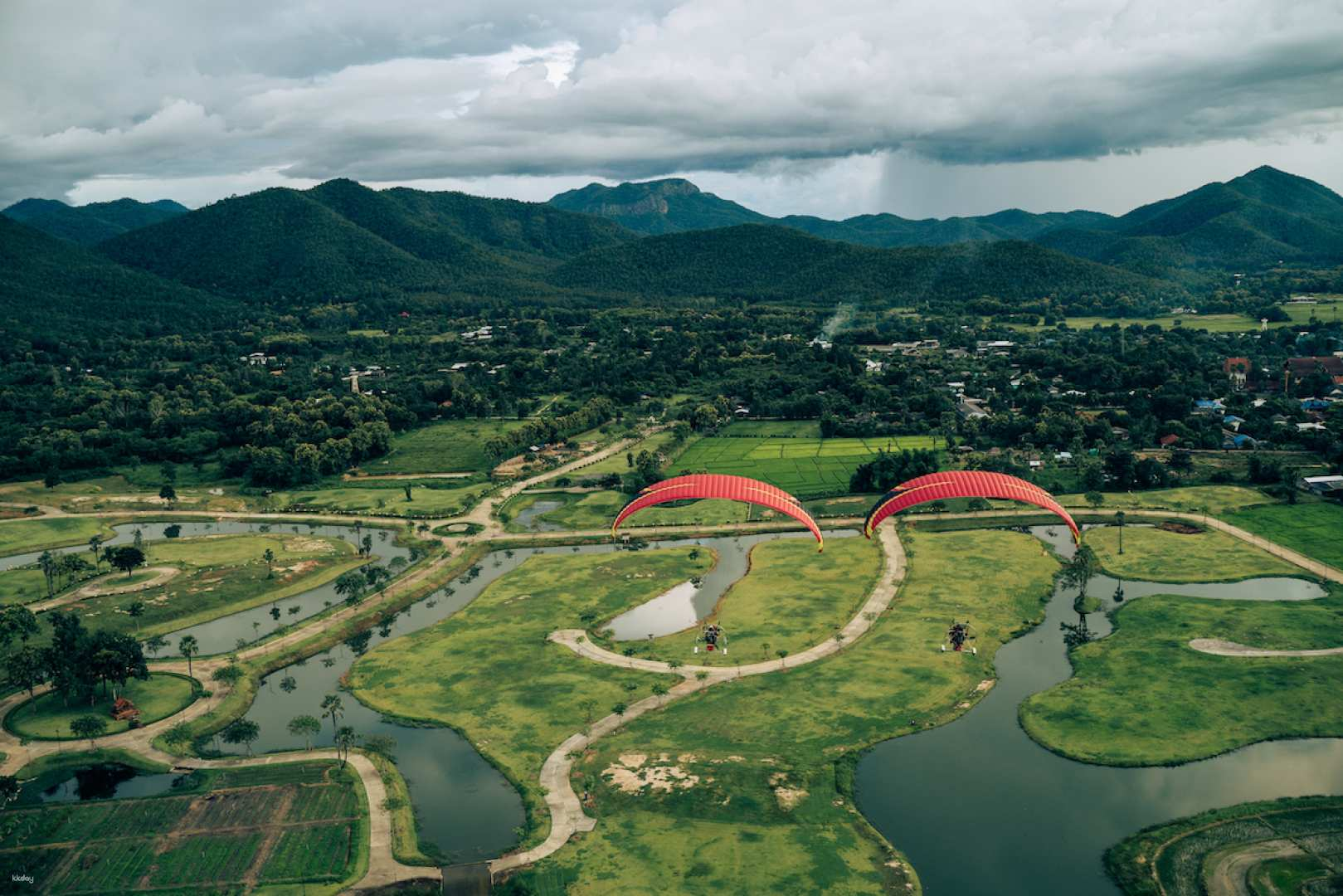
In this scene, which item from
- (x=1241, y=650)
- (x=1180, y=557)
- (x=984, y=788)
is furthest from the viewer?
(x=1180, y=557)

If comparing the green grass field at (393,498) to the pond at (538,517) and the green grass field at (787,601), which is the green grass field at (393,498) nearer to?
the pond at (538,517)

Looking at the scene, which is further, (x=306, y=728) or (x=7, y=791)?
(x=306, y=728)

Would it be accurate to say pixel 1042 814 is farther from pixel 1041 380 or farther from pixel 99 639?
pixel 1041 380

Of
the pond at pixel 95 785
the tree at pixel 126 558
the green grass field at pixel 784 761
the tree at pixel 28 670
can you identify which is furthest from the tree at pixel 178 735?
the tree at pixel 126 558

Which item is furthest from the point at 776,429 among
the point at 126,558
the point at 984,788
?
the point at 984,788

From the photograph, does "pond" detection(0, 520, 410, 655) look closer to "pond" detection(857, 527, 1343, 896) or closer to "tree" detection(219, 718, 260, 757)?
"tree" detection(219, 718, 260, 757)

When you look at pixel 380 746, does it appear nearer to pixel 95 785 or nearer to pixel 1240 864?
pixel 95 785

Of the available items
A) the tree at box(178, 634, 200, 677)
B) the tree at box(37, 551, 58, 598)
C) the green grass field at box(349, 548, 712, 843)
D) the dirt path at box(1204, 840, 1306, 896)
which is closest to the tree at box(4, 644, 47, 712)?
the tree at box(178, 634, 200, 677)
